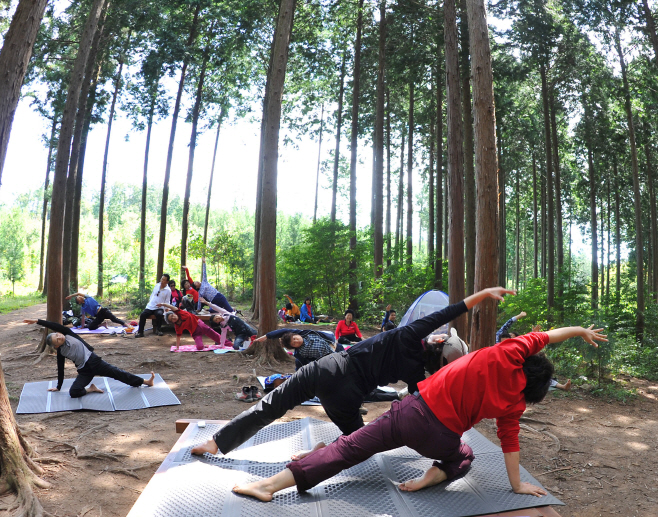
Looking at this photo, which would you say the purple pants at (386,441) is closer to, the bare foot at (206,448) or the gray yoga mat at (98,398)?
the bare foot at (206,448)

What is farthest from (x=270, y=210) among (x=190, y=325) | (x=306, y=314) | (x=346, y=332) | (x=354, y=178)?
(x=354, y=178)

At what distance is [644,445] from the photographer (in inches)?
227

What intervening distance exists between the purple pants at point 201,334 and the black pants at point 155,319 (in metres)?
1.94

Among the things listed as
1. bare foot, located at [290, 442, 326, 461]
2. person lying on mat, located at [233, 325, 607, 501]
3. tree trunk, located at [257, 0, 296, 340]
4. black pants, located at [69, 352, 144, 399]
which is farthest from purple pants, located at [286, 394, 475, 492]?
tree trunk, located at [257, 0, 296, 340]

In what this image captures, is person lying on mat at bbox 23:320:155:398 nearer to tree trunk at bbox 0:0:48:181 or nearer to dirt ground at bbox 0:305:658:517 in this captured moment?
dirt ground at bbox 0:305:658:517

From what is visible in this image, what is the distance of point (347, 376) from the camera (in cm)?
395

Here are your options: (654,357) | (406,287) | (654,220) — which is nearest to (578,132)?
(654,220)

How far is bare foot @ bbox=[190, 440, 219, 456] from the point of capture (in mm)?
4062

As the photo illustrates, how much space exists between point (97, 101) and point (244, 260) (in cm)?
1333

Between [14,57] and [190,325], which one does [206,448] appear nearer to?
[14,57]

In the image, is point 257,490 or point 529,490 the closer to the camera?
point 257,490

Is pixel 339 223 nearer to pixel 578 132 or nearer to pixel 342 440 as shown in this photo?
pixel 578 132

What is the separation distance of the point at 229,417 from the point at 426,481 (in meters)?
3.62

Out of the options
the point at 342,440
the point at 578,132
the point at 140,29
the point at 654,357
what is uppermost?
the point at 140,29
